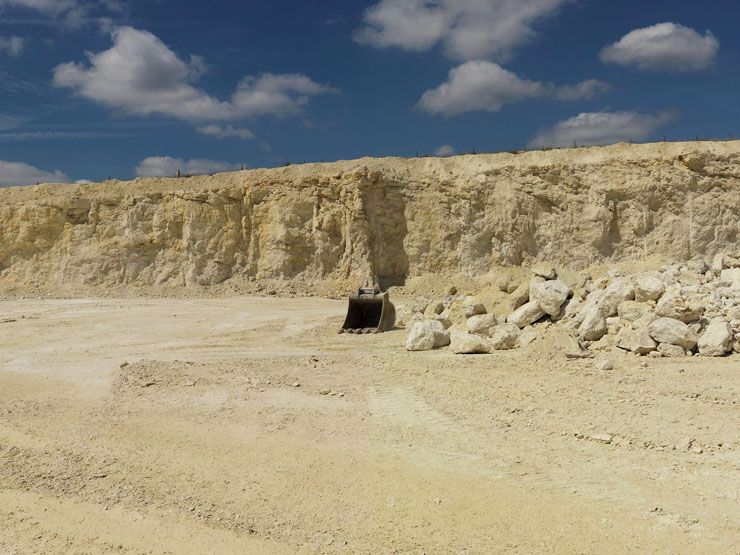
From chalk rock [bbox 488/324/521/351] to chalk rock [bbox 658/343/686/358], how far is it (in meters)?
2.29

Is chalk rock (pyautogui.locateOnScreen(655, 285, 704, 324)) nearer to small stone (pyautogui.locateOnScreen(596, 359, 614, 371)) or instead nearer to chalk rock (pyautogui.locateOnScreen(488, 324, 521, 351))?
small stone (pyautogui.locateOnScreen(596, 359, 614, 371))

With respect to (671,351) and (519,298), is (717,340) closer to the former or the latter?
(671,351)

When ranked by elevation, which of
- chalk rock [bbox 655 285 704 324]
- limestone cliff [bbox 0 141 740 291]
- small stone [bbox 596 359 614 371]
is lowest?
small stone [bbox 596 359 614 371]

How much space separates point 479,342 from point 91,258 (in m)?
20.5

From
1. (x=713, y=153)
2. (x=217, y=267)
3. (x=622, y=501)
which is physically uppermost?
(x=713, y=153)

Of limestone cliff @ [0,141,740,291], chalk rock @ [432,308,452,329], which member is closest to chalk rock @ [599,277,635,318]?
chalk rock @ [432,308,452,329]

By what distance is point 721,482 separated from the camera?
434 centimetres

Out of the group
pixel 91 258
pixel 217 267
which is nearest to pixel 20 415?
pixel 217 267

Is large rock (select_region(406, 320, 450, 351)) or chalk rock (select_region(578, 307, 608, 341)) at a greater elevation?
chalk rock (select_region(578, 307, 608, 341))

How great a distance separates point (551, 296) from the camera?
410 inches

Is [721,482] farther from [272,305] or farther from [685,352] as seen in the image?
[272,305]

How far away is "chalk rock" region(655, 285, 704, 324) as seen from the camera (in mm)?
8766

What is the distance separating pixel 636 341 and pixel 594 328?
0.75 m

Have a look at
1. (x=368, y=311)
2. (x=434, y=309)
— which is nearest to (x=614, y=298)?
(x=434, y=309)
